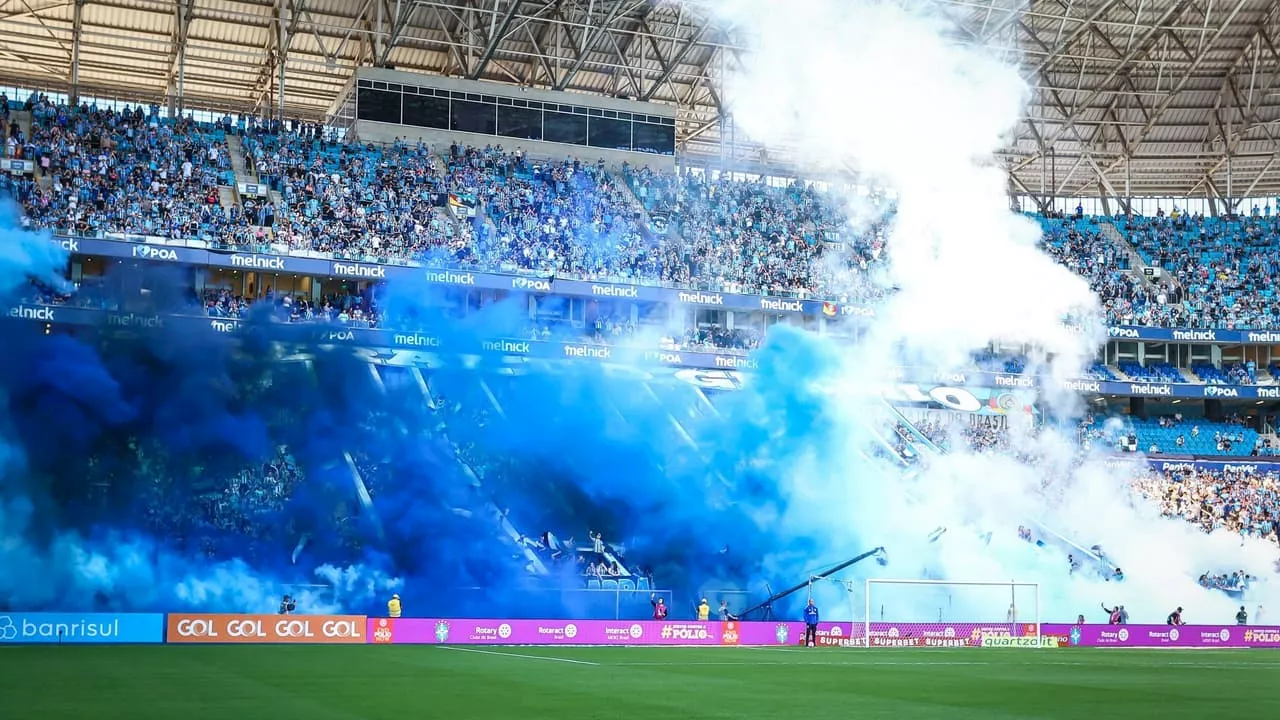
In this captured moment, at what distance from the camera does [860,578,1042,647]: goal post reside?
126 feet

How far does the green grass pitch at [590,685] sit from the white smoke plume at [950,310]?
50.6 ft

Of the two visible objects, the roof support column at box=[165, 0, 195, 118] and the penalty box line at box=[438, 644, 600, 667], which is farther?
the roof support column at box=[165, 0, 195, 118]

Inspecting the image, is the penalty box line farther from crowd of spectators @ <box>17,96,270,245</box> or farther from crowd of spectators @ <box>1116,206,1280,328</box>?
crowd of spectators @ <box>1116,206,1280,328</box>

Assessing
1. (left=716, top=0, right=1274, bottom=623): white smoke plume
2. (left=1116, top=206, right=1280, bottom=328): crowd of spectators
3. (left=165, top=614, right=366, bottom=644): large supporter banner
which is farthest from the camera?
(left=1116, top=206, right=1280, bottom=328): crowd of spectators

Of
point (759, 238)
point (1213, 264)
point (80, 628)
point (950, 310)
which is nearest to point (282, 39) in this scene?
point (759, 238)

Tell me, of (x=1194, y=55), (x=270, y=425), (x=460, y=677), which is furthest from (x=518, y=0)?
(x=460, y=677)

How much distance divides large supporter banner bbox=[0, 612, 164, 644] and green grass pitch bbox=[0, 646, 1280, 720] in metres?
1.80

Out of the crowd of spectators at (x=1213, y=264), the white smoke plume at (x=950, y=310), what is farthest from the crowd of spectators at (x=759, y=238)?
the crowd of spectators at (x=1213, y=264)

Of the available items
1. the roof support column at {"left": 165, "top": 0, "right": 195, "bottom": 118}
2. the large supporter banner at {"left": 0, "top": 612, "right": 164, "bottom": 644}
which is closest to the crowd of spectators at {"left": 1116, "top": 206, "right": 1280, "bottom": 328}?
the roof support column at {"left": 165, "top": 0, "right": 195, "bottom": 118}

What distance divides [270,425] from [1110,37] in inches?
1798

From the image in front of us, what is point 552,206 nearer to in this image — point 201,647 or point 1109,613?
point 1109,613

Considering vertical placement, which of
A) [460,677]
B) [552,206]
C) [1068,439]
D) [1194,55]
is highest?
[1194,55]

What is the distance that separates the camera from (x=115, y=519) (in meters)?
34.6

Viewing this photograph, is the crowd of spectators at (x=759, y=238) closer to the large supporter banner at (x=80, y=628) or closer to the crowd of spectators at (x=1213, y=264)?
the crowd of spectators at (x=1213, y=264)
